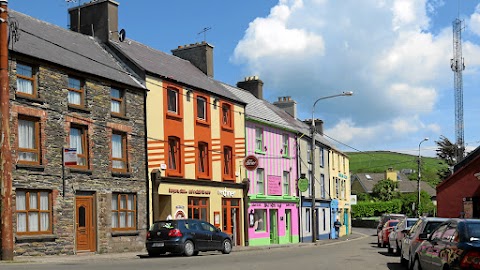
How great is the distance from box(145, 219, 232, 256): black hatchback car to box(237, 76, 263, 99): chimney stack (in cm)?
2430

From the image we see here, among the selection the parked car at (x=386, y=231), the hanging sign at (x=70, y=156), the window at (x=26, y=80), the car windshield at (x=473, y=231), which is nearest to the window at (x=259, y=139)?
the parked car at (x=386, y=231)

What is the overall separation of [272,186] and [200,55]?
382 inches

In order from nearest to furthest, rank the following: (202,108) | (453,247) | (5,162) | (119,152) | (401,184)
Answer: (453,247)
(5,162)
(119,152)
(202,108)
(401,184)

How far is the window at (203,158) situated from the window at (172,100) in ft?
9.22

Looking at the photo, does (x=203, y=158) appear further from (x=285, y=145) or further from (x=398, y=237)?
(x=398, y=237)

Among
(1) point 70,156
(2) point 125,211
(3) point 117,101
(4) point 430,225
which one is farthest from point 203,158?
(4) point 430,225

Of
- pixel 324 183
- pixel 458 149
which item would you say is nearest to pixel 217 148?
pixel 324 183

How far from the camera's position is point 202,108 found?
34.2 metres

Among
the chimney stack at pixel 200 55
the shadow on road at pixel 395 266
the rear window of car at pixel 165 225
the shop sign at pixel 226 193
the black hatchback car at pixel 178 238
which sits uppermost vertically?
the chimney stack at pixel 200 55

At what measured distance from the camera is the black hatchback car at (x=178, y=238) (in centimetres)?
2328

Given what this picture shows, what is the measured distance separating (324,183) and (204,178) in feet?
71.8

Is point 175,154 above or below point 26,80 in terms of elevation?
below

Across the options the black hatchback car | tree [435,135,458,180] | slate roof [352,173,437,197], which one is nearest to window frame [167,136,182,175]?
the black hatchback car

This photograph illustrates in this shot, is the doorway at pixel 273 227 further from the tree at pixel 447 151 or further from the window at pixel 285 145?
the tree at pixel 447 151
